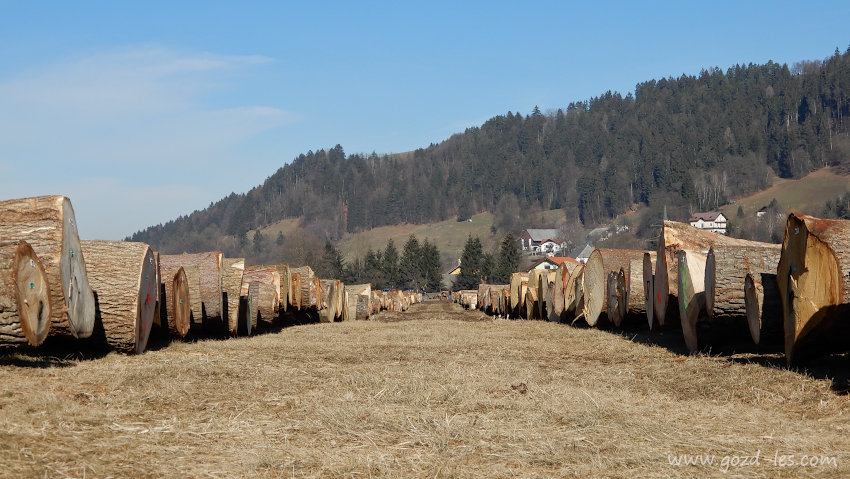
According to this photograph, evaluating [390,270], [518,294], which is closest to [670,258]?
[518,294]

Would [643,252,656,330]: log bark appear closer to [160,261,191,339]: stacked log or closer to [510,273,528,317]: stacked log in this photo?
[160,261,191,339]: stacked log

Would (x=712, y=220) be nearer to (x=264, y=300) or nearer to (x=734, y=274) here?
(x=264, y=300)

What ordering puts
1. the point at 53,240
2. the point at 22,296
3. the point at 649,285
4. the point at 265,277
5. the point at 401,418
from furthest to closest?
the point at 265,277, the point at 649,285, the point at 53,240, the point at 22,296, the point at 401,418

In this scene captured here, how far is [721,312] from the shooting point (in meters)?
10.3

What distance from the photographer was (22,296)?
7418 mm

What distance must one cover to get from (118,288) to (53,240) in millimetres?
A: 1543

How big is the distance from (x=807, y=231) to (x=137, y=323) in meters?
8.06

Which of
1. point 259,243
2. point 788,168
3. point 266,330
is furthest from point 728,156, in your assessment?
point 266,330

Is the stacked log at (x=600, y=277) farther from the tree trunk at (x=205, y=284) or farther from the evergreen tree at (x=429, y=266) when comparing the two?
the evergreen tree at (x=429, y=266)

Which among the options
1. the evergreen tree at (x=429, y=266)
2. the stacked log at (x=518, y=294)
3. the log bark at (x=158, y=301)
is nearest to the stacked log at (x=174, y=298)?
the log bark at (x=158, y=301)

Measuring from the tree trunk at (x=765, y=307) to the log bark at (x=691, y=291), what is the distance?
1.28 m

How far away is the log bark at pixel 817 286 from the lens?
312 inches

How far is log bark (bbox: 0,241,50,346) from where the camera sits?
7.23 metres

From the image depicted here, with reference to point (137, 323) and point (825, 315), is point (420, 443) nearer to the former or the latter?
point (825, 315)
